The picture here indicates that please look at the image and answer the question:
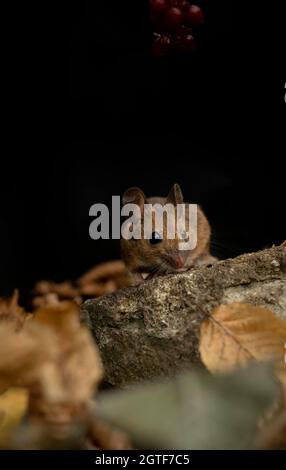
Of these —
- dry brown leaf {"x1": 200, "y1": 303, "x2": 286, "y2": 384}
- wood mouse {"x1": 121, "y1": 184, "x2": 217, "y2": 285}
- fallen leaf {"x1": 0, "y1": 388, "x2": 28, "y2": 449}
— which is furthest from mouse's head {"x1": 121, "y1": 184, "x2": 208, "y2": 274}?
fallen leaf {"x1": 0, "y1": 388, "x2": 28, "y2": 449}

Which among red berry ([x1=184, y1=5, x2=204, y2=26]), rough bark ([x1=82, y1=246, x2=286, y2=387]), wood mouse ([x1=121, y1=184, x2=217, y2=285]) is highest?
red berry ([x1=184, y1=5, x2=204, y2=26])

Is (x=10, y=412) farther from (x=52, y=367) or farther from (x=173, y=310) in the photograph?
(x=173, y=310)

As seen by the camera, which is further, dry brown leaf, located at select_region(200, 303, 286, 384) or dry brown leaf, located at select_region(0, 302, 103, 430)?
dry brown leaf, located at select_region(200, 303, 286, 384)

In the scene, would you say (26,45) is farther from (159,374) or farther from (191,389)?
(191,389)

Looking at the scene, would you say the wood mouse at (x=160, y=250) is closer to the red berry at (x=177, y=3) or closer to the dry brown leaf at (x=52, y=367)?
the red berry at (x=177, y=3)

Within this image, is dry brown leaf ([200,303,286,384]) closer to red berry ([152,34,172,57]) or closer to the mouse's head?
red berry ([152,34,172,57])

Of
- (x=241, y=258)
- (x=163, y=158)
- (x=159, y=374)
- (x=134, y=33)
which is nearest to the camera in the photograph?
(x=159, y=374)
